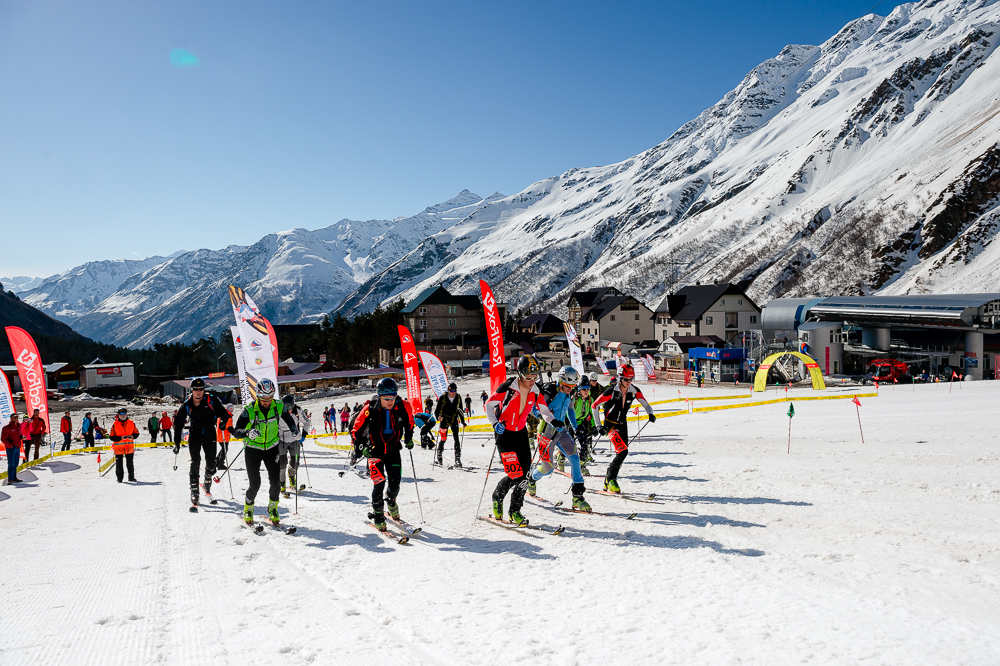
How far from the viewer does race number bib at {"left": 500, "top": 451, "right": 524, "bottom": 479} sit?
22.4ft

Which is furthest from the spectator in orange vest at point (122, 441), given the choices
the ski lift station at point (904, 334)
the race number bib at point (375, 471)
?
the ski lift station at point (904, 334)

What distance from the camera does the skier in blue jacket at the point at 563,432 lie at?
7.32m

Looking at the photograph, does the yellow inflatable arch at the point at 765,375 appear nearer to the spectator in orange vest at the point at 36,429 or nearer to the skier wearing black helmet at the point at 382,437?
the skier wearing black helmet at the point at 382,437

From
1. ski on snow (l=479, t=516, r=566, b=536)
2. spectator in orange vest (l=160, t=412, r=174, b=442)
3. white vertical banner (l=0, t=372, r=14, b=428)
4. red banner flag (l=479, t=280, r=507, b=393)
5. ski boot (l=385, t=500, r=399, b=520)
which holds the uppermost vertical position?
red banner flag (l=479, t=280, r=507, b=393)

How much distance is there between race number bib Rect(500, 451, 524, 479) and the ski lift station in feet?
144

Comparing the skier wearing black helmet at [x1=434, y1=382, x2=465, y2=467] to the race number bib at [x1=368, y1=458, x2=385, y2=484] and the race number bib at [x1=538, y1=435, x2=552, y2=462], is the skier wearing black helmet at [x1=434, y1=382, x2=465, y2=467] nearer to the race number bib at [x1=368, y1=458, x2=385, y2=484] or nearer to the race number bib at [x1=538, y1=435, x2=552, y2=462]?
the race number bib at [x1=538, y1=435, x2=552, y2=462]

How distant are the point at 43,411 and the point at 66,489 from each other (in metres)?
9.89

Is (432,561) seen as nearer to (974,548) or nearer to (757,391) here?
(974,548)

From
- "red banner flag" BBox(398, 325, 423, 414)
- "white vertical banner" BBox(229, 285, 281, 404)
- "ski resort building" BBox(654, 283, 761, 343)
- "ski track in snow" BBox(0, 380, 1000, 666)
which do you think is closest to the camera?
"ski track in snow" BBox(0, 380, 1000, 666)

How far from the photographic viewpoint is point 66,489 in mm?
11617

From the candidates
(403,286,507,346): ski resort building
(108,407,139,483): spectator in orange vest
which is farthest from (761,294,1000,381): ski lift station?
(403,286,507,346): ski resort building

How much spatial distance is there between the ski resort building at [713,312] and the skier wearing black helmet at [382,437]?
233ft

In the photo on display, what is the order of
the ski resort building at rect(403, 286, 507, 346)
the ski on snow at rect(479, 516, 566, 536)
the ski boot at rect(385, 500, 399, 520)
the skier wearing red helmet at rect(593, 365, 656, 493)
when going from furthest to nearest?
the ski resort building at rect(403, 286, 507, 346), the skier wearing red helmet at rect(593, 365, 656, 493), the ski boot at rect(385, 500, 399, 520), the ski on snow at rect(479, 516, 566, 536)

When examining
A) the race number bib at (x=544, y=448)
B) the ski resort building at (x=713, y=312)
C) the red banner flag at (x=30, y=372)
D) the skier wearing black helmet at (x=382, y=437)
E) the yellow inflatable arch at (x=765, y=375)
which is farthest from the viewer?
the ski resort building at (x=713, y=312)
